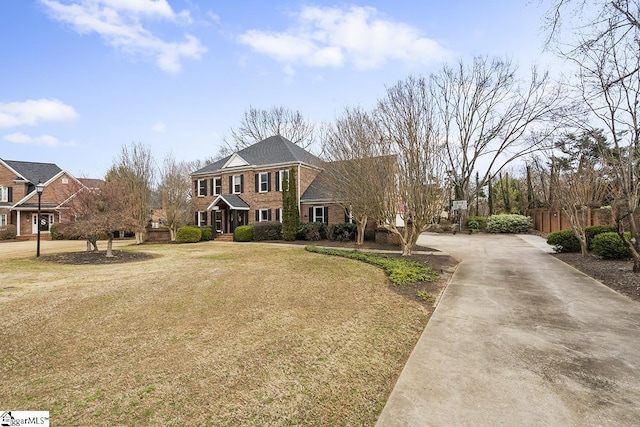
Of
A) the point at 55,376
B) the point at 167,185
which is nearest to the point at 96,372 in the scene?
the point at 55,376

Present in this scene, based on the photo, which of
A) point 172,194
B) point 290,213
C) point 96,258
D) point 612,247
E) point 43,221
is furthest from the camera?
point 43,221

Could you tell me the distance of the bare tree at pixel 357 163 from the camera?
13.6m

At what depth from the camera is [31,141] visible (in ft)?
63.7

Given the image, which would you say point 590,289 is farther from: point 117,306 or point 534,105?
point 534,105

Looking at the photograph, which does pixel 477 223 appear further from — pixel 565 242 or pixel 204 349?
pixel 204 349

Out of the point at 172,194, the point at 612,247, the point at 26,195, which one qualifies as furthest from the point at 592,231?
the point at 26,195

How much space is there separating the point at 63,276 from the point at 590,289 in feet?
47.6

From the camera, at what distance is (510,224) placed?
89.0ft

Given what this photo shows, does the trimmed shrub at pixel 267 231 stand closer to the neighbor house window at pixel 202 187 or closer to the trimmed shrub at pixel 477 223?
the neighbor house window at pixel 202 187

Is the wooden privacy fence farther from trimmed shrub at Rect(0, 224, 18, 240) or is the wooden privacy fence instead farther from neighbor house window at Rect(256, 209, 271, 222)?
trimmed shrub at Rect(0, 224, 18, 240)

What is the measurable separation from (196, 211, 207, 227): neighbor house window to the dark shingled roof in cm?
1729

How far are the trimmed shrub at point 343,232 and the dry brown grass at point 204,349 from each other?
11629 millimetres

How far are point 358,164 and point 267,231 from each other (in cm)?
1007

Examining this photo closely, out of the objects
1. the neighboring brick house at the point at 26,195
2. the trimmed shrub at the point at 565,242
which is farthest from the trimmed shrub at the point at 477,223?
the neighboring brick house at the point at 26,195
